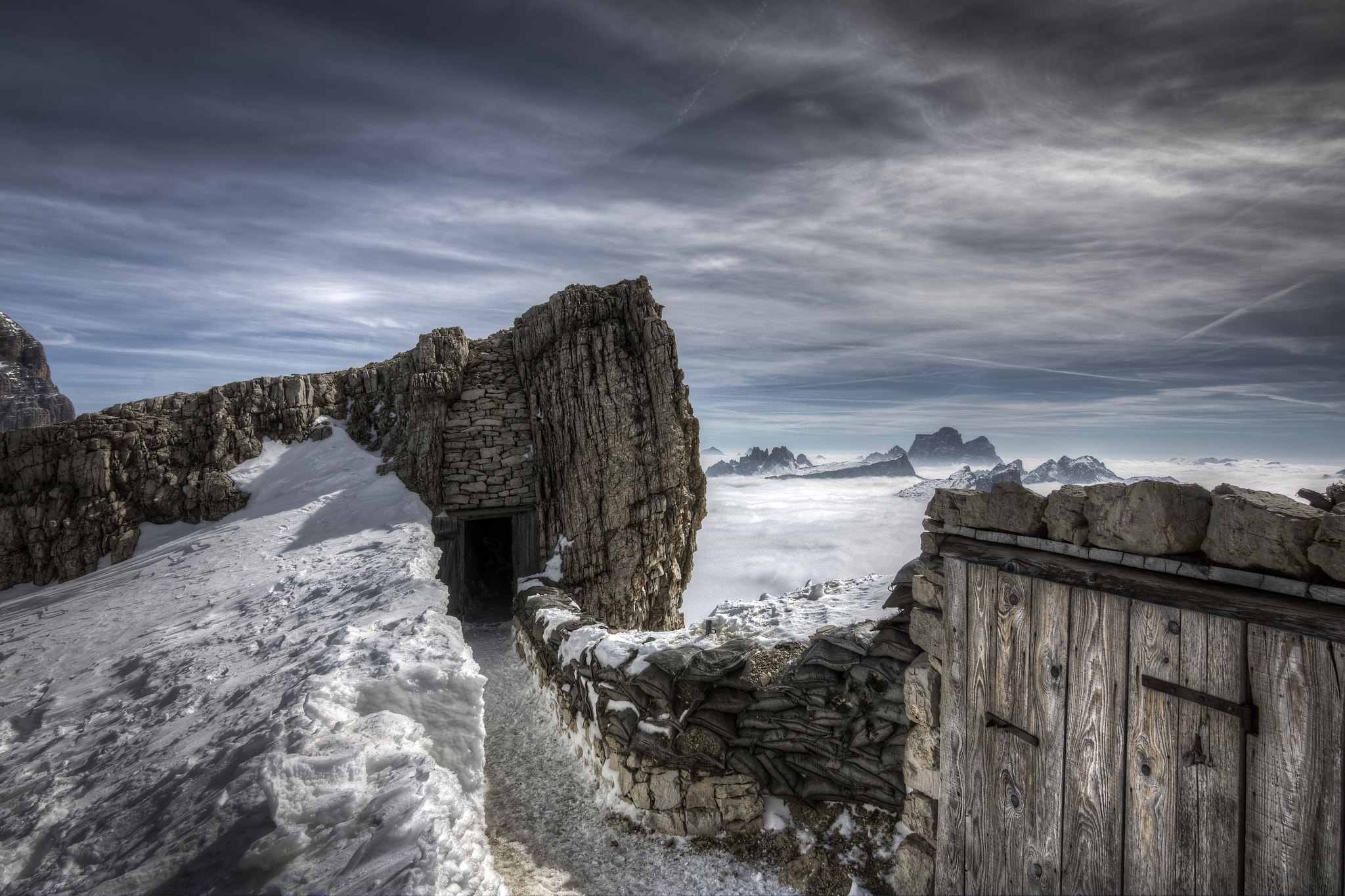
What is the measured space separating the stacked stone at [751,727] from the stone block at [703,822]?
11 mm

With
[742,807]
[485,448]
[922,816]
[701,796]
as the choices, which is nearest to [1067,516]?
[922,816]

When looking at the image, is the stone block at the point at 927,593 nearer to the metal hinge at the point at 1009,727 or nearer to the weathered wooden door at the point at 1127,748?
the weathered wooden door at the point at 1127,748

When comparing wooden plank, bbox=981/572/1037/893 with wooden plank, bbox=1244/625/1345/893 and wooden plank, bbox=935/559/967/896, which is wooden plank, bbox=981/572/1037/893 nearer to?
wooden plank, bbox=935/559/967/896

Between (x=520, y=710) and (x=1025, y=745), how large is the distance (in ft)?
27.0

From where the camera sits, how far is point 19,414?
1756 inches

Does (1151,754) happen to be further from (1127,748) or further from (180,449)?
(180,449)

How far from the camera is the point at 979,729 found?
461 cm

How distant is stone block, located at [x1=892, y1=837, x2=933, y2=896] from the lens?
508cm

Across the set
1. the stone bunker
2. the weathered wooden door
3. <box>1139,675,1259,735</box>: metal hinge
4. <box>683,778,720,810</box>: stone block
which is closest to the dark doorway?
the stone bunker

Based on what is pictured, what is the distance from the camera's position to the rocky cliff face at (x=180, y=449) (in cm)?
1218

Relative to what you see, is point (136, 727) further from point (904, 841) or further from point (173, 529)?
point (173, 529)

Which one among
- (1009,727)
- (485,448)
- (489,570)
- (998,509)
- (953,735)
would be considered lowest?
(489,570)

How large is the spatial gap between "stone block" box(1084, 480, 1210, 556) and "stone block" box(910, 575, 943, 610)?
59.2 inches

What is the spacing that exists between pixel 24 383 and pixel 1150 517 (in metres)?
74.1
